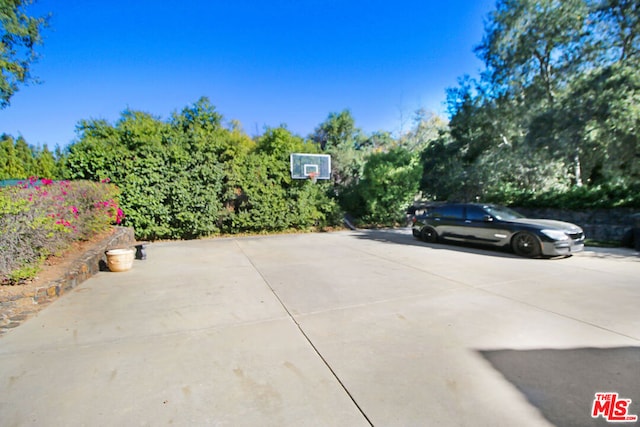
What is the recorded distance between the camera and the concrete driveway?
1903 millimetres

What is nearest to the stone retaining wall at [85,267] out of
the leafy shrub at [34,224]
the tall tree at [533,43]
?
the leafy shrub at [34,224]

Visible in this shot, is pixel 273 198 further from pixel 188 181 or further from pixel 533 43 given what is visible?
pixel 533 43

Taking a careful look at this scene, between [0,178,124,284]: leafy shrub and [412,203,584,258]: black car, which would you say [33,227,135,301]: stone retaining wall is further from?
[412,203,584,258]: black car

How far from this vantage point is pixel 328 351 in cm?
262

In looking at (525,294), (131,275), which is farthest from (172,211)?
(525,294)

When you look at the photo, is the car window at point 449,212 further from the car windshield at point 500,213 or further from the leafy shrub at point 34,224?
the leafy shrub at point 34,224

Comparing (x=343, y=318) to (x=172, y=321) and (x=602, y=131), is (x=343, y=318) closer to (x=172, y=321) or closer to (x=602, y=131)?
(x=172, y=321)

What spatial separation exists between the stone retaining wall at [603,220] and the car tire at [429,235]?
18.0 ft

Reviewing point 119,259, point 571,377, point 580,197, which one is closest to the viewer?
point 571,377

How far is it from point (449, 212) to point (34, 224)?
9.21 m

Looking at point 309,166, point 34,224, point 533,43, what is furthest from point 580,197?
point 34,224

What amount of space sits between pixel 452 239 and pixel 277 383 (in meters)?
7.55

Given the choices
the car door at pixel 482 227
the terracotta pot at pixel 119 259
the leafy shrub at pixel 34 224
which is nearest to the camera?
the leafy shrub at pixel 34 224

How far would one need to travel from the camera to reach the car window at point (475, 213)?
25.1ft
